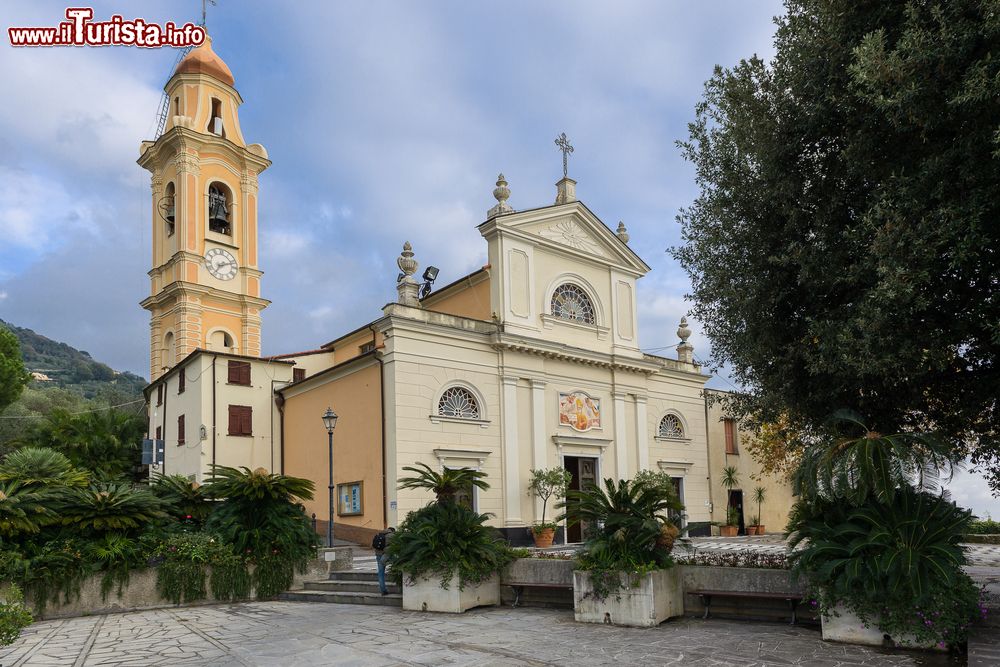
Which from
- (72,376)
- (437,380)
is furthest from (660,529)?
(72,376)

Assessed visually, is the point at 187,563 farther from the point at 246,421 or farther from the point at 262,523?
the point at 246,421

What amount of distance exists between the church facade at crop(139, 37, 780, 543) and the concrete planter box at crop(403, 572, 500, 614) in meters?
9.47

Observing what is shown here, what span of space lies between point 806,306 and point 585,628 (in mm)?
4845

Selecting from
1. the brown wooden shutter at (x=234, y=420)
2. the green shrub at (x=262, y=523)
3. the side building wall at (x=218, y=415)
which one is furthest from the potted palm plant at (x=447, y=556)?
the brown wooden shutter at (x=234, y=420)

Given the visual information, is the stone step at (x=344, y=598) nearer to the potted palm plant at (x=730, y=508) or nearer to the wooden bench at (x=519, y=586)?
the wooden bench at (x=519, y=586)

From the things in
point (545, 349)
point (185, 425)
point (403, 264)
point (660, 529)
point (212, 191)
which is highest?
point (212, 191)

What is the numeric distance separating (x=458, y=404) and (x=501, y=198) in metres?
7.18

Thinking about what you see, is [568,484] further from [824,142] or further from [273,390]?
[824,142]

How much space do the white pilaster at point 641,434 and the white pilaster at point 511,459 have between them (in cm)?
575

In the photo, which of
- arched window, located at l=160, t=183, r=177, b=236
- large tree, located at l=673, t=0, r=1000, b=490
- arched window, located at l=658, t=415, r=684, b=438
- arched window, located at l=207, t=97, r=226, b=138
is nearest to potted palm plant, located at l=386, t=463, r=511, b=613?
large tree, located at l=673, t=0, r=1000, b=490

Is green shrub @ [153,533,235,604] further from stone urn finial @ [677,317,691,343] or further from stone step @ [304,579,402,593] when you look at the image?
stone urn finial @ [677,317,691,343]

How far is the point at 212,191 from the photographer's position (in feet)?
119

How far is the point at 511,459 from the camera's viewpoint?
2445cm

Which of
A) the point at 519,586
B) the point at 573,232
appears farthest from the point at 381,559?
the point at 573,232
